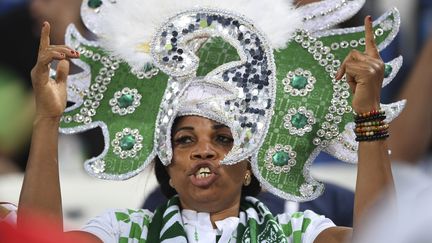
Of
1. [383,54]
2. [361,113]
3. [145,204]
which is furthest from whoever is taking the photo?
[383,54]

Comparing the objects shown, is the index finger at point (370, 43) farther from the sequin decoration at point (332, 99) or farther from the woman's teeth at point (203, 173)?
the woman's teeth at point (203, 173)

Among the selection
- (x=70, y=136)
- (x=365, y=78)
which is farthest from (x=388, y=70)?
(x=70, y=136)

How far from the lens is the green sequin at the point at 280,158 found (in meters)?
3.26

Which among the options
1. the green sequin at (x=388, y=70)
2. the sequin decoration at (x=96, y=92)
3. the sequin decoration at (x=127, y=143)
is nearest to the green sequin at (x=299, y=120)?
the green sequin at (x=388, y=70)

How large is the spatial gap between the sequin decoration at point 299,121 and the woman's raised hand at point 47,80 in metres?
0.77

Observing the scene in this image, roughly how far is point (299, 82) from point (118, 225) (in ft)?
2.58

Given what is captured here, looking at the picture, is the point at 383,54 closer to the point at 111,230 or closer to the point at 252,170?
the point at 252,170

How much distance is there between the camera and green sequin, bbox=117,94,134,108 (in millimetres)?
3326

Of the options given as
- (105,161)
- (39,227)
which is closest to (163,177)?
(105,161)

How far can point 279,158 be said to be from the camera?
10.7ft

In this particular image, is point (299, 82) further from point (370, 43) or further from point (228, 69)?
point (370, 43)

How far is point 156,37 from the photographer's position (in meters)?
3.21

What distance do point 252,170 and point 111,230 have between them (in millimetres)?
527

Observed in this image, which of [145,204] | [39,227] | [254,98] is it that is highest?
[254,98]
